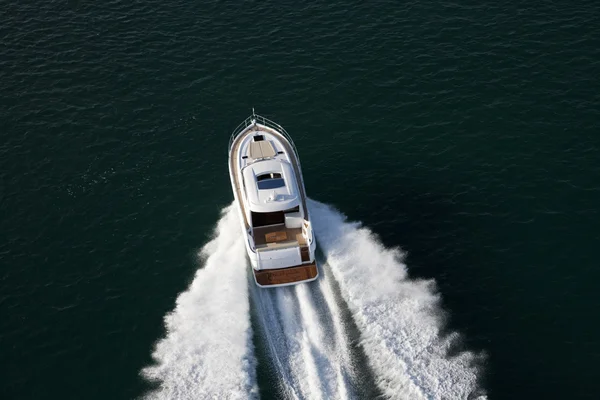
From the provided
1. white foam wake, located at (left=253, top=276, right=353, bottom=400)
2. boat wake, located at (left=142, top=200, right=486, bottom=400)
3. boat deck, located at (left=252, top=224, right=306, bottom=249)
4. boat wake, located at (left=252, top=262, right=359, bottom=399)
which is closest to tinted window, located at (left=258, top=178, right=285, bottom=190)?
boat deck, located at (left=252, top=224, right=306, bottom=249)

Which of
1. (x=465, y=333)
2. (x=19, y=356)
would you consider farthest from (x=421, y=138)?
(x=19, y=356)

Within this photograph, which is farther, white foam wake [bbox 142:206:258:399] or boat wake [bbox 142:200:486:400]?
white foam wake [bbox 142:206:258:399]

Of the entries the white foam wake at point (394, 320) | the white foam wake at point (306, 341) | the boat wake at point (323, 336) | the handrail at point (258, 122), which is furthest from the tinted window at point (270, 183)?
the white foam wake at point (306, 341)

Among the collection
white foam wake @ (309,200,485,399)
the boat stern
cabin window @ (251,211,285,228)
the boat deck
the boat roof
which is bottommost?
A: white foam wake @ (309,200,485,399)

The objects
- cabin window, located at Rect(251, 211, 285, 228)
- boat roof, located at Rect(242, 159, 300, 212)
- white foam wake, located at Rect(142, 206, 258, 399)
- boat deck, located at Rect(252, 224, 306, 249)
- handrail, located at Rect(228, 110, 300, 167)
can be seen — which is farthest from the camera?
handrail, located at Rect(228, 110, 300, 167)

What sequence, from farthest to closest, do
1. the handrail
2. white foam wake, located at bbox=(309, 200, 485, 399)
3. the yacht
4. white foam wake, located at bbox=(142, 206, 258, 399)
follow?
the handrail < the yacht < white foam wake, located at bbox=(142, 206, 258, 399) < white foam wake, located at bbox=(309, 200, 485, 399)

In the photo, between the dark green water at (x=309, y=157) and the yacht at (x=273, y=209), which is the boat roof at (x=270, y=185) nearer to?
the yacht at (x=273, y=209)

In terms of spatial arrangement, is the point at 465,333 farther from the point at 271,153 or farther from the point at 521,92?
the point at 521,92

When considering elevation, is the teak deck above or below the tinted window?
below

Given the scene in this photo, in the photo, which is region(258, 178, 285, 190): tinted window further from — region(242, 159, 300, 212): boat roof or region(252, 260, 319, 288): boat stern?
region(252, 260, 319, 288): boat stern
